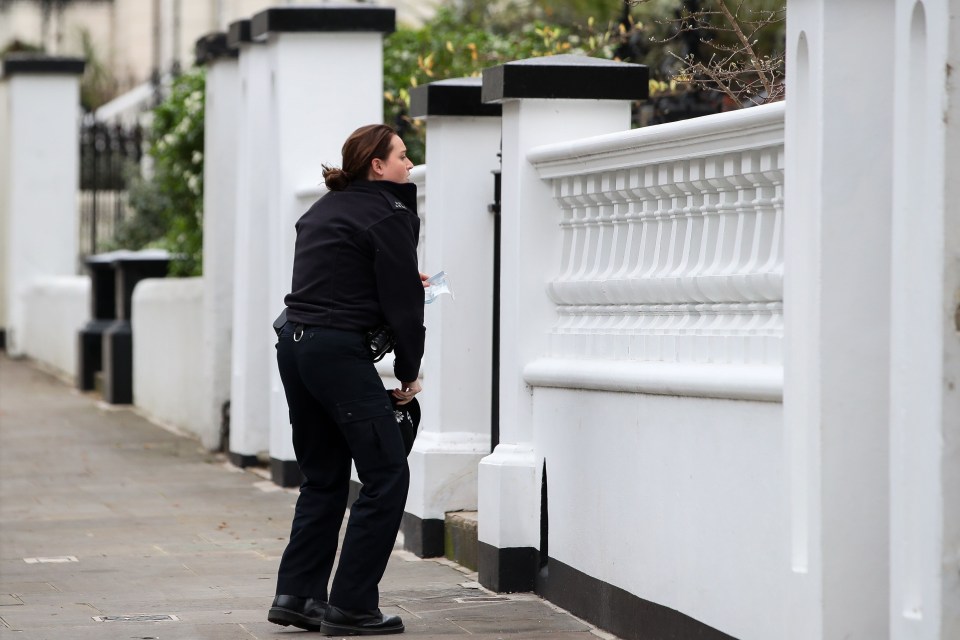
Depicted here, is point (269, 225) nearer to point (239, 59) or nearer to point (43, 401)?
point (239, 59)

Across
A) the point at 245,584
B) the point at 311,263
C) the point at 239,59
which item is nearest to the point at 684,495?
the point at 311,263

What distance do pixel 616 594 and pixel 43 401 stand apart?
10682 mm

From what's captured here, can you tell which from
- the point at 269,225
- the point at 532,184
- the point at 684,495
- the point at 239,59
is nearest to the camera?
the point at 684,495

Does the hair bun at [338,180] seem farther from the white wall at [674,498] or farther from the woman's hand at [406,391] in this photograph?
the white wall at [674,498]

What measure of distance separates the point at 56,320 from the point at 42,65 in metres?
3.88

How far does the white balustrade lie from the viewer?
16.7 ft

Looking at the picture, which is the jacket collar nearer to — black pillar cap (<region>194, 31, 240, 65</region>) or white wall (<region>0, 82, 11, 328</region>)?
black pillar cap (<region>194, 31, 240, 65</region>)

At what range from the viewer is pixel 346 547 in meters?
5.97

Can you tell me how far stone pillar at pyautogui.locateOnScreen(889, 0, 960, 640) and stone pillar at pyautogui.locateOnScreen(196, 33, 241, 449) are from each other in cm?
840

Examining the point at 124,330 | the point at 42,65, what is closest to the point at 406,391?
the point at 124,330

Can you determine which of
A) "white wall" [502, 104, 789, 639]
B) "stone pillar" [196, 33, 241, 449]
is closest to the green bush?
"stone pillar" [196, 33, 241, 449]

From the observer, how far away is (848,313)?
4.30 meters

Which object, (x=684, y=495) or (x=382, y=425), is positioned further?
Answer: (x=382, y=425)

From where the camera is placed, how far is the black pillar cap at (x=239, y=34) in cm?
1121
